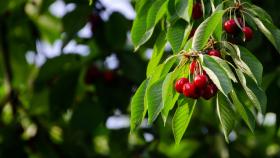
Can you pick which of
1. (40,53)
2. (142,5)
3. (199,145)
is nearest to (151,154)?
(199,145)

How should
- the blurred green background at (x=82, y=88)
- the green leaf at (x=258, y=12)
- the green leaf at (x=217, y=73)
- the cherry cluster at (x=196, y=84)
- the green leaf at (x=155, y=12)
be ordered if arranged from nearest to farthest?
the green leaf at (x=217, y=73) < the cherry cluster at (x=196, y=84) < the green leaf at (x=258, y=12) < the green leaf at (x=155, y=12) < the blurred green background at (x=82, y=88)

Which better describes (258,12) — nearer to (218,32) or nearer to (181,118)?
(218,32)

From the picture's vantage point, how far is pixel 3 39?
3.76m

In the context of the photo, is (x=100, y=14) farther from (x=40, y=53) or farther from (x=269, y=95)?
(x=269, y=95)

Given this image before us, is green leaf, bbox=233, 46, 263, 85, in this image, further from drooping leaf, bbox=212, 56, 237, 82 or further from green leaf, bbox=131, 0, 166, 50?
green leaf, bbox=131, 0, 166, 50

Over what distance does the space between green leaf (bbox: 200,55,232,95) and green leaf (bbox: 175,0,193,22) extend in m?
0.24

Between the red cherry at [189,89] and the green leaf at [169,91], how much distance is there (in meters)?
0.03

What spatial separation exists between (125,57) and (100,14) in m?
0.29

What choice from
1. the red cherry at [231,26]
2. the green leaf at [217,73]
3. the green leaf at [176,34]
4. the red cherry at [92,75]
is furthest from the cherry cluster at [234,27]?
the red cherry at [92,75]

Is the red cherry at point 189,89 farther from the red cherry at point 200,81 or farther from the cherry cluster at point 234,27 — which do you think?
the cherry cluster at point 234,27

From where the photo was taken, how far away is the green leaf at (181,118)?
1738 mm

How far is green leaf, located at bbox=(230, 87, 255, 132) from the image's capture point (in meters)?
1.63

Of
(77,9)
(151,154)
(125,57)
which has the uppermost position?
(77,9)

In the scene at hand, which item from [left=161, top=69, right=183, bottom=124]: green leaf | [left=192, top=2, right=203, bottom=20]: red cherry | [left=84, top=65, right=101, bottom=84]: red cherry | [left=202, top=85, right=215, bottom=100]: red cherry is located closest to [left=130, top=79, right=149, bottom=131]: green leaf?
[left=161, top=69, right=183, bottom=124]: green leaf
